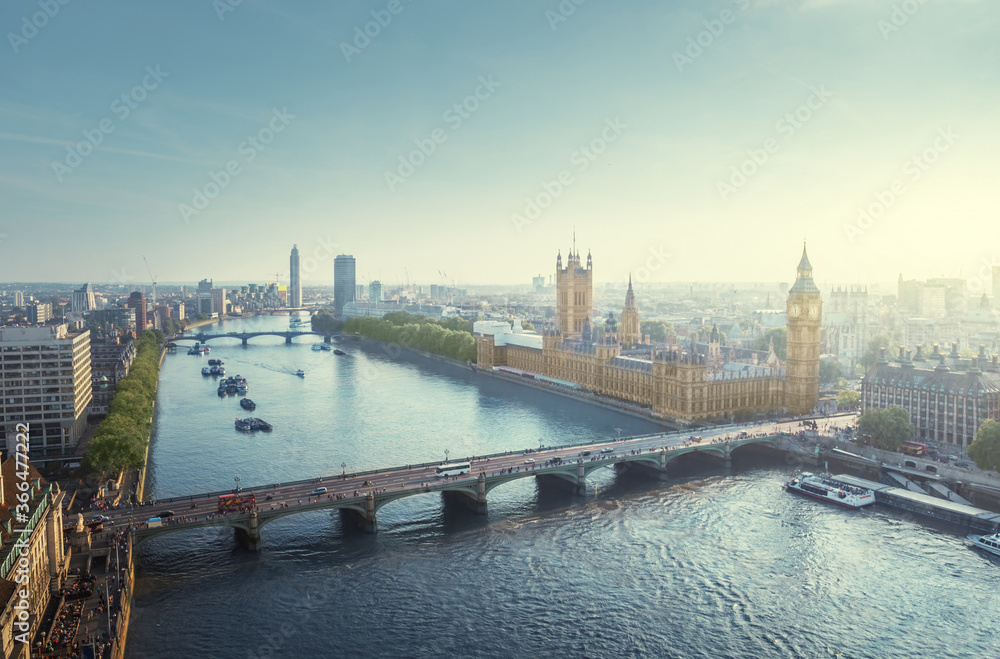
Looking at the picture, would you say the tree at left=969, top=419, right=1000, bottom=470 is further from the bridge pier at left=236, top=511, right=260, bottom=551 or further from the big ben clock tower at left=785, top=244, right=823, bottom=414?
the bridge pier at left=236, top=511, right=260, bottom=551

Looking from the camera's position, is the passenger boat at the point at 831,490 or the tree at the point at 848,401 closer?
the passenger boat at the point at 831,490

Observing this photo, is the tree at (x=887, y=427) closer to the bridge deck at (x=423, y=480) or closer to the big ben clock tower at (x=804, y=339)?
the bridge deck at (x=423, y=480)

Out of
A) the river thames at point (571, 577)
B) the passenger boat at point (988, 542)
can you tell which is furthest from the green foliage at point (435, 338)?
the passenger boat at point (988, 542)

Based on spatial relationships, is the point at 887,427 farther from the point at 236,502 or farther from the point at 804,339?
the point at 236,502

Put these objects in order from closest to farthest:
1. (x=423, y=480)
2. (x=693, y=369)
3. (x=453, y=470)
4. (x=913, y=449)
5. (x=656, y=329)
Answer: (x=423, y=480), (x=453, y=470), (x=913, y=449), (x=693, y=369), (x=656, y=329)

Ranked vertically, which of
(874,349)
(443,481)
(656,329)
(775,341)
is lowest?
(443,481)

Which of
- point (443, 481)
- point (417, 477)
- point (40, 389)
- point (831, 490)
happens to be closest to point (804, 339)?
point (831, 490)
